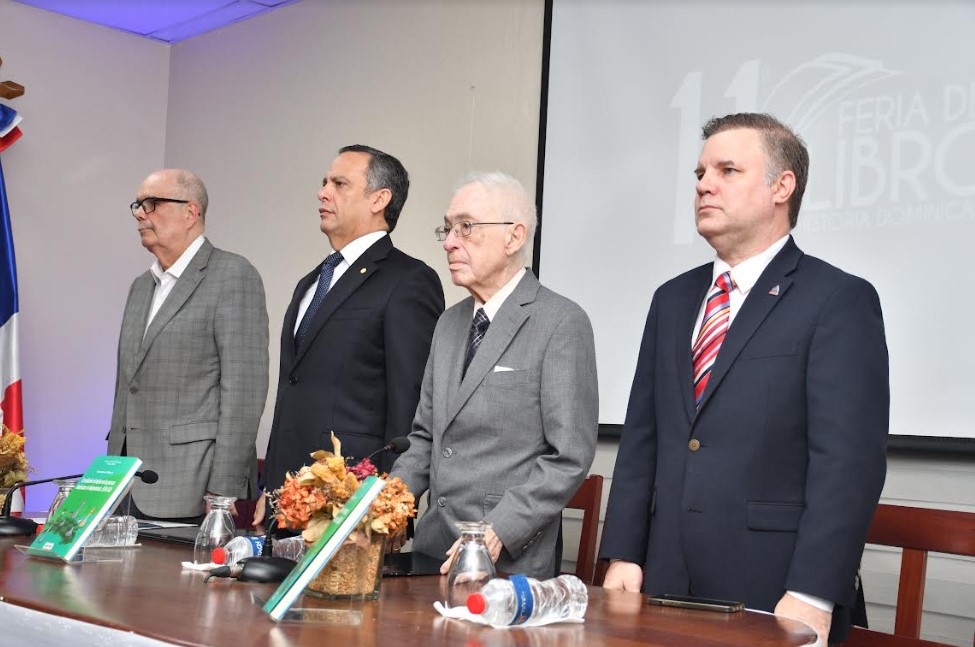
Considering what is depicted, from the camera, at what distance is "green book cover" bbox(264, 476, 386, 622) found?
5.18 feet

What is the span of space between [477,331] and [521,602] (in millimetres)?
1149

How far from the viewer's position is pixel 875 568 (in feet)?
11.1

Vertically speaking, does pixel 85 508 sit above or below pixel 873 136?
below

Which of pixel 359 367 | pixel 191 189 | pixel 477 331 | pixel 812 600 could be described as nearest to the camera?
pixel 812 600

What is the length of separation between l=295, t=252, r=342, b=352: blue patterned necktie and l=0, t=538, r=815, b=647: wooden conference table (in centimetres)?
130

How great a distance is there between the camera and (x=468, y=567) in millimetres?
1722

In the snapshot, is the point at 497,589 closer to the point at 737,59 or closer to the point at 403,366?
the point at 403,366

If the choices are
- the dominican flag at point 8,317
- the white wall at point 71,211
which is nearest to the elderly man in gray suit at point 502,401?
the dominican flag at point 8,317

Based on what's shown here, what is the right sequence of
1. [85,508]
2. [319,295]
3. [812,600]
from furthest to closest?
1. [319,295]
2. [85,508]
3. [812,600]

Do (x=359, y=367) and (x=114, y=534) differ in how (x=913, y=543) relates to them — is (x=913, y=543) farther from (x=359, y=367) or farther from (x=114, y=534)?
(x=114, y=534)

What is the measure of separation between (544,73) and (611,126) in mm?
413

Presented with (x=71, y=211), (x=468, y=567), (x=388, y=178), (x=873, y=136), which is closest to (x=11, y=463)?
(x=388, y=178)

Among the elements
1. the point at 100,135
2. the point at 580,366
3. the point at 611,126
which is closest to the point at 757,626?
the point at 580,366

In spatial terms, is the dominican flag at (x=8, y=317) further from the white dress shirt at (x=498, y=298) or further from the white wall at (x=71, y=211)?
the white dress shirt at (x=498, y=298)
